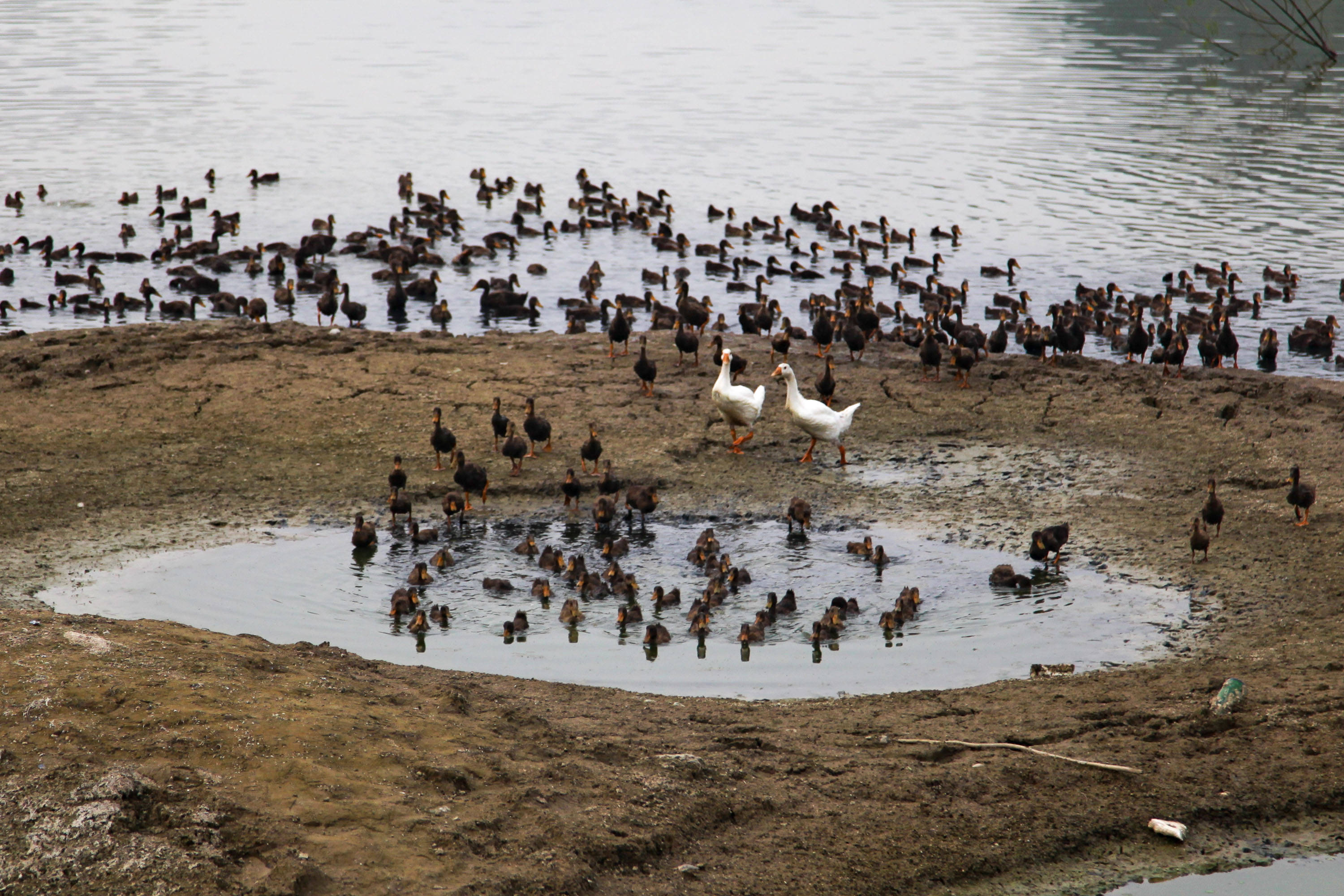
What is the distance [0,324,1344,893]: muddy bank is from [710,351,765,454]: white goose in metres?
0.41

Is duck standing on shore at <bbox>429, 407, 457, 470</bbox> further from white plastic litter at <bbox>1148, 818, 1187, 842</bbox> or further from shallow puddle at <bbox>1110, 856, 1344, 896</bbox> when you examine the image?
shallow puddle at <bbox>1110, 856, 1344, 896</bbox>

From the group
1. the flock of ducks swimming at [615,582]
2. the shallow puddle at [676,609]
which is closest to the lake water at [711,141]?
the shallow puddle at [676,609]

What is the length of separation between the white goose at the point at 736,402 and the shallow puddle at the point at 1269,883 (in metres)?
8.93

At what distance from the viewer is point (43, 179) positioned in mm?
37469

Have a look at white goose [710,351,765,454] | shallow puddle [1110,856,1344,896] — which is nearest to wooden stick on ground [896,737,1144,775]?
shallow puddle [1110,856,1344,896]

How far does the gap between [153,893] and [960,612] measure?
7.80 metres

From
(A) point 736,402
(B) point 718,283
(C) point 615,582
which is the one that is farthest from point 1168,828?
(B) point 718,283

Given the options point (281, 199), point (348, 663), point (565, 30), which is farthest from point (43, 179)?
point (565, 30)

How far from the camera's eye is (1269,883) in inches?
321

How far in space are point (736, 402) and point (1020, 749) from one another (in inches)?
310

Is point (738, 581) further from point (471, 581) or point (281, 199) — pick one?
point (281, 199)

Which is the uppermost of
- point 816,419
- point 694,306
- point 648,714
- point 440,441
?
point 694,306

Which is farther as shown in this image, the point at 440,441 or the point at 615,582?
the point at 440,441

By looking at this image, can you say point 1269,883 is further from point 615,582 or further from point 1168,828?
point 615,582
